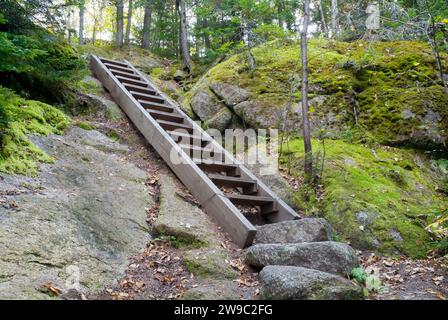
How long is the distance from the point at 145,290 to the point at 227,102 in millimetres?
5635

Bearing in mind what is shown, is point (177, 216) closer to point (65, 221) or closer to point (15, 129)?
point (65, 221)

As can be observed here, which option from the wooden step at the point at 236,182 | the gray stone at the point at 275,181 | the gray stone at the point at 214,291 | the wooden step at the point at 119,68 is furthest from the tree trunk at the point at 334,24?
the gray stone at the point at 214,291

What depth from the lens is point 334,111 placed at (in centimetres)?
795

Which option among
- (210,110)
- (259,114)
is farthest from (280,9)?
(259,114)

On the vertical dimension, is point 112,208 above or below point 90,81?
below

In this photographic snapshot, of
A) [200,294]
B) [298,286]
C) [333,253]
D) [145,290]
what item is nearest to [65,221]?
[145,290]

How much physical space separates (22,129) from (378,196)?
5.69m

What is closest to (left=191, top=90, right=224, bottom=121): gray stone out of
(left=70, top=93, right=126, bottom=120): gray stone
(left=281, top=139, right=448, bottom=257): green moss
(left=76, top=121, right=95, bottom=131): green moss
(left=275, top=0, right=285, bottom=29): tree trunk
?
(left=70, top=93, right=126, bottom=120): gray stone

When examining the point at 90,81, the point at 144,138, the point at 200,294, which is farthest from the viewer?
the point at 90,81

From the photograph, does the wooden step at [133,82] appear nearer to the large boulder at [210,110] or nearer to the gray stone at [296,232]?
the large boulder at [210,110]

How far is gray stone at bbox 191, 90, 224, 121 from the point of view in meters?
8.84

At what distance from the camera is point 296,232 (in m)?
4.83

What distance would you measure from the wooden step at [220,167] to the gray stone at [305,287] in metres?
3.11

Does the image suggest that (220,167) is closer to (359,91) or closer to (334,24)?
(359,91)
